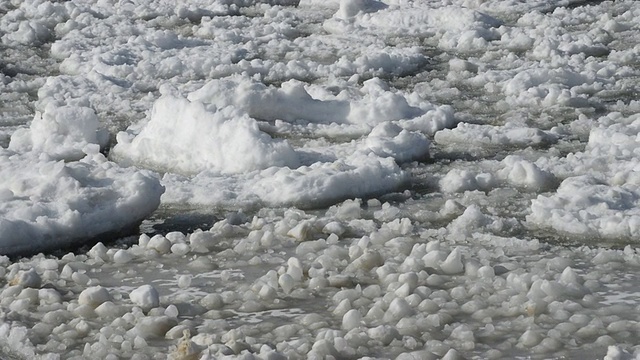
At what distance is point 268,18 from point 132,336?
7551 millimetres

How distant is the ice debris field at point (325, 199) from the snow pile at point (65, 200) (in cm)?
1

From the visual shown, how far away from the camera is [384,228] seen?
533cm

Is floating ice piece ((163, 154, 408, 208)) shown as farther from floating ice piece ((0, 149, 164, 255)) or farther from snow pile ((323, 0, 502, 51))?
snow pile ((323, 0, 502, 51))

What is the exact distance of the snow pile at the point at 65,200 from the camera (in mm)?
5227

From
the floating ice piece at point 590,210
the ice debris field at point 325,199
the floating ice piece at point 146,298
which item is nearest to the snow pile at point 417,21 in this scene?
the ice debris field at point 325,199

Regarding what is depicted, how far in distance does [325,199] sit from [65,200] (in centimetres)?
144

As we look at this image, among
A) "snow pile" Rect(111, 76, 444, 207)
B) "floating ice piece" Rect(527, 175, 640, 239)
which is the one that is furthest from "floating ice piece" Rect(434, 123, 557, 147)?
"floating ice piece" Rect(527, 175, 640, 239)

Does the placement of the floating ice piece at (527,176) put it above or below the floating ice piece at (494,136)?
below

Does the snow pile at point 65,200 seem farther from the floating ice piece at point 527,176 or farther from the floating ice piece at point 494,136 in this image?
the floating ice piece at point 494,136

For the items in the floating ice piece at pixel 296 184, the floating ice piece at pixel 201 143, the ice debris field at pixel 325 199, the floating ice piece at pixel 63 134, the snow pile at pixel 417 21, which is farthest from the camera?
the snow pile at pixel 417 21

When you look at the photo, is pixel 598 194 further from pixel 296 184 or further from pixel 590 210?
pixel 296 184

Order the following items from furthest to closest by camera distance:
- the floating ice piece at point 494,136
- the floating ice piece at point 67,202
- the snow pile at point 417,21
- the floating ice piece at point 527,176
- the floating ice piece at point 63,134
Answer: the snow pile at point 417,21 → the floating ice piece at point 494,136 → the floating ice piece at point 63,134 → the floating ice piece at point 527,176 → the floating ice piece at point 67,202

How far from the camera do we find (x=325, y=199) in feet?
19.1

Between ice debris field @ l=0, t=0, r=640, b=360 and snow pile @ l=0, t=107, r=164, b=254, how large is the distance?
1 cm
